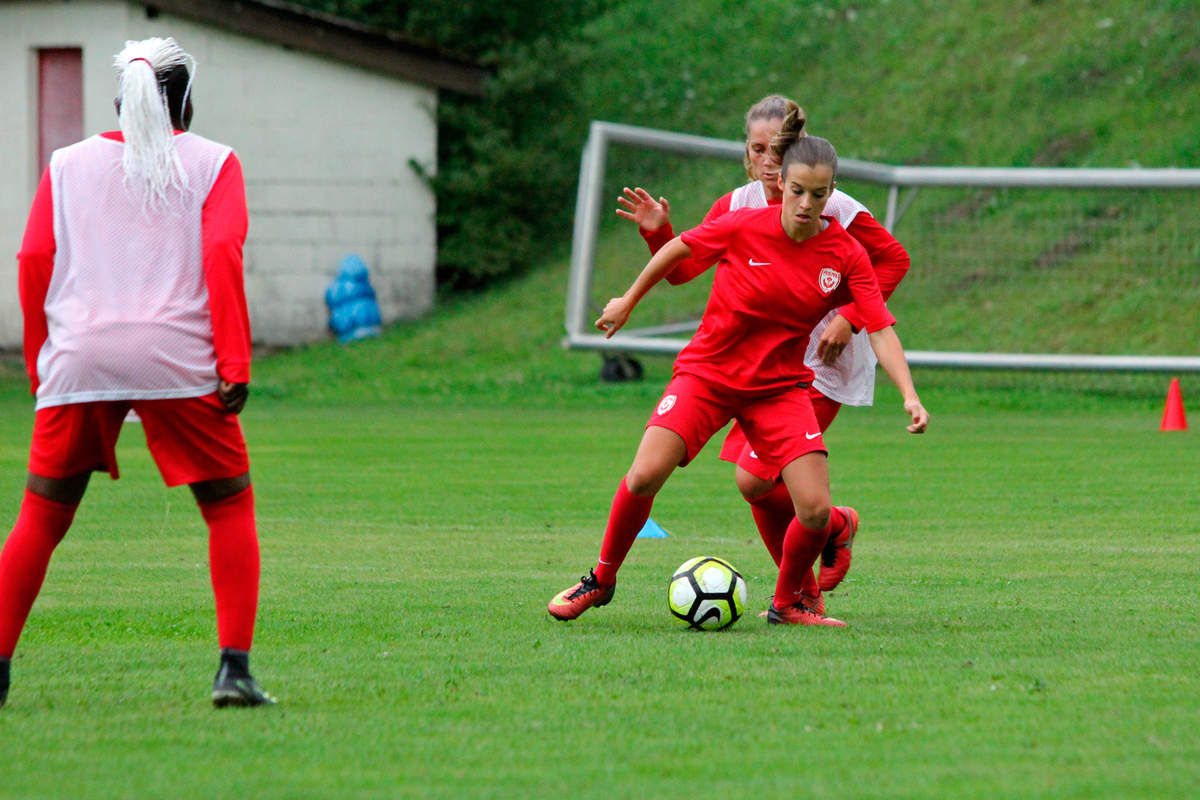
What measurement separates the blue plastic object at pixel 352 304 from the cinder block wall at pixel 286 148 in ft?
0.69

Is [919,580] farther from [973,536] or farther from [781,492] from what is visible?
[973,536]

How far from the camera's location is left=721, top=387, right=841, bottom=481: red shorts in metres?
6.25

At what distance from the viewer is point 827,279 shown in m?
6.05

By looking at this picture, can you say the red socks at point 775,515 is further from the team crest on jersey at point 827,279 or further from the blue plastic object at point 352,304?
the blue plastic object at point 352,304

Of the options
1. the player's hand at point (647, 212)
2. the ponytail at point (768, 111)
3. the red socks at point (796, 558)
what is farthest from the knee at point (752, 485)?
the ponytail at point (768, 111)

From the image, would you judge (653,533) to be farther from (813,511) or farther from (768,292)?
(768,292)

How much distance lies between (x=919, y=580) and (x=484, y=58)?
18725 millimetres

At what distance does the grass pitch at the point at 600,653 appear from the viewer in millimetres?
3898

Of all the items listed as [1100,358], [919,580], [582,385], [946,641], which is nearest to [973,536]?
[919,580]

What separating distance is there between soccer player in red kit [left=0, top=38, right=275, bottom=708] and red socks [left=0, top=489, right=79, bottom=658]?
0.04m

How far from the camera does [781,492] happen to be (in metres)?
6.66

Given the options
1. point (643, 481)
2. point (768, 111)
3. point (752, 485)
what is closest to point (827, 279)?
point (768, 111)

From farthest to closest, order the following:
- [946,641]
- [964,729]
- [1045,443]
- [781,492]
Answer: [1045,443] → [781,492] → [946,641] → [964,729]

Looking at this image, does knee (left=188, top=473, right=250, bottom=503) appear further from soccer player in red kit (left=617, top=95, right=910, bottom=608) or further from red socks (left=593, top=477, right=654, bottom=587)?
soccer player in red kit (left=617, top=95, right=910, bottom=608)
